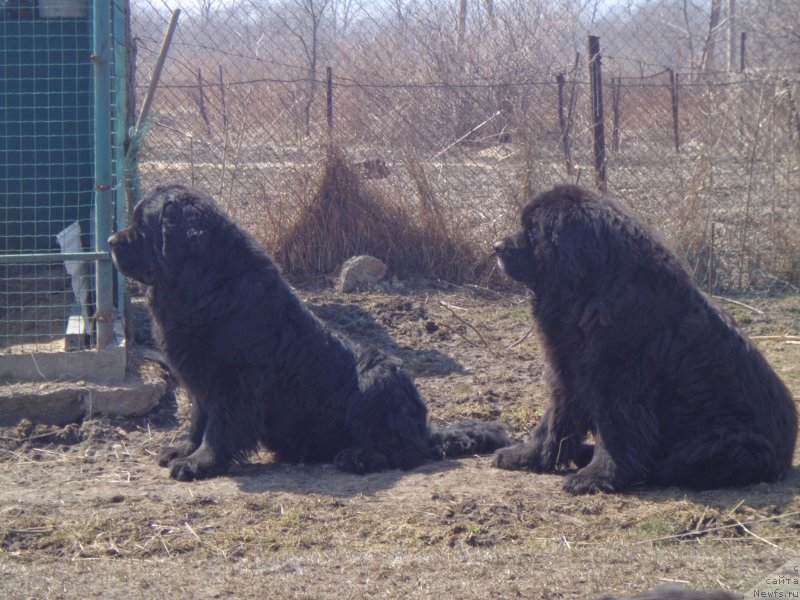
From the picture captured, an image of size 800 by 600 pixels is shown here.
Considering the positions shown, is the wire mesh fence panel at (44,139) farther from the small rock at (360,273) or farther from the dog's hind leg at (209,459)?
the dog's hind leg at (209,459)

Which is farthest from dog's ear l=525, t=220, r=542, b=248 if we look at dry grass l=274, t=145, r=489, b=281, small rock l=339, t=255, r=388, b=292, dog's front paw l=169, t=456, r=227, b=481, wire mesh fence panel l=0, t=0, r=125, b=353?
dry grass l=274, t=145, r=489, b=281

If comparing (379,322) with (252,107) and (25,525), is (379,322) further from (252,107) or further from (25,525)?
(25,525)

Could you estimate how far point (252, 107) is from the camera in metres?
8.58

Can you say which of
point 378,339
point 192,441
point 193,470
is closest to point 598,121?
point 378,339

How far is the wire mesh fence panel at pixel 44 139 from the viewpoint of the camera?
7129 mm

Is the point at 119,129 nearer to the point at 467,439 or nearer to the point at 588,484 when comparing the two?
the point at 467,439

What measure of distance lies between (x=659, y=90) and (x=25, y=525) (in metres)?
7.76

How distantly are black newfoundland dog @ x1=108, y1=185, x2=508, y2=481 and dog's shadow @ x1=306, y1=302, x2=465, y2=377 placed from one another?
1.59 metres

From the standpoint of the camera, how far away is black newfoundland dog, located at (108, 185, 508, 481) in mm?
4855

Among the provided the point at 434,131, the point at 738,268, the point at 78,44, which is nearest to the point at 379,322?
the point at 434,131

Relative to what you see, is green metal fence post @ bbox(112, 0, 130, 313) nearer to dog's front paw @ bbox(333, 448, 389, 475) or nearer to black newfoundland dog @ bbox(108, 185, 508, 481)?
black newfoundland dog @ bbox(108, 185, 508, 481)

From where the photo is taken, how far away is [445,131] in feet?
29.9

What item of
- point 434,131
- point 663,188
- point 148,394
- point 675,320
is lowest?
point 148,394

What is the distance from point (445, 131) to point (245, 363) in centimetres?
483
